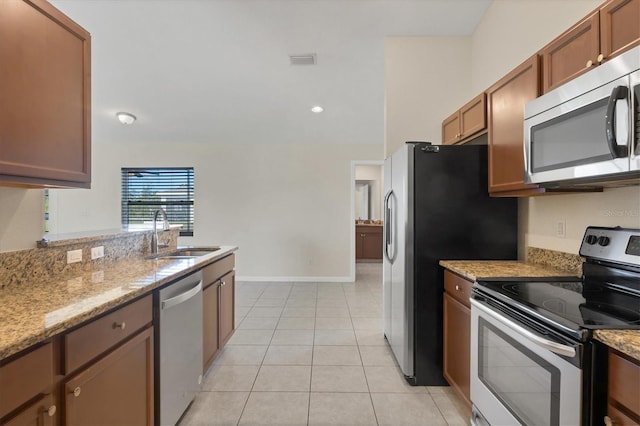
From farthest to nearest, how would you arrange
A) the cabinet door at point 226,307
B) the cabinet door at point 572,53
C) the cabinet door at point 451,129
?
1. the cabinet door at point 451,129
2. the cabinet door at point 226,307
3. the cabinet door at point 572,53

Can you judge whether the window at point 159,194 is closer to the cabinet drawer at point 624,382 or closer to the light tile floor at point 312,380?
the light tile floor at point 312,380

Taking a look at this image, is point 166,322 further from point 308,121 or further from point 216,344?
point 308,121

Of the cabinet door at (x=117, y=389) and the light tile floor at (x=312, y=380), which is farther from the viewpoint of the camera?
the light tile floor at (x=312, y=380)

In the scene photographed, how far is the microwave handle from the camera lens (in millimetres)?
1073

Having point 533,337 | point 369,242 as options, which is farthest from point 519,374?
point 369,242

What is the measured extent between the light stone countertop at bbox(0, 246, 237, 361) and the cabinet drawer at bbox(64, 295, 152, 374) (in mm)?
44

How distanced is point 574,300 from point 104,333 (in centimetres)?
194

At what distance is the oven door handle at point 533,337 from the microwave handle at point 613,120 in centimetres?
71

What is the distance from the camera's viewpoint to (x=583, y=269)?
160 cm

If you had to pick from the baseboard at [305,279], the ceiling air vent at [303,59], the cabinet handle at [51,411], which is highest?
the ceiling air vent at [303,59]

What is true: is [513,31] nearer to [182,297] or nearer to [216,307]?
[182,297]

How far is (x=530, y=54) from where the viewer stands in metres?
2.15

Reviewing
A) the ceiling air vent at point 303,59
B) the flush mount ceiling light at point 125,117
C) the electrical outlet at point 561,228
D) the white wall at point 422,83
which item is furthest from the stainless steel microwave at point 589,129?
the flush mount ceiling light at point 125,117

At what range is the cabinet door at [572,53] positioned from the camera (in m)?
1.33
